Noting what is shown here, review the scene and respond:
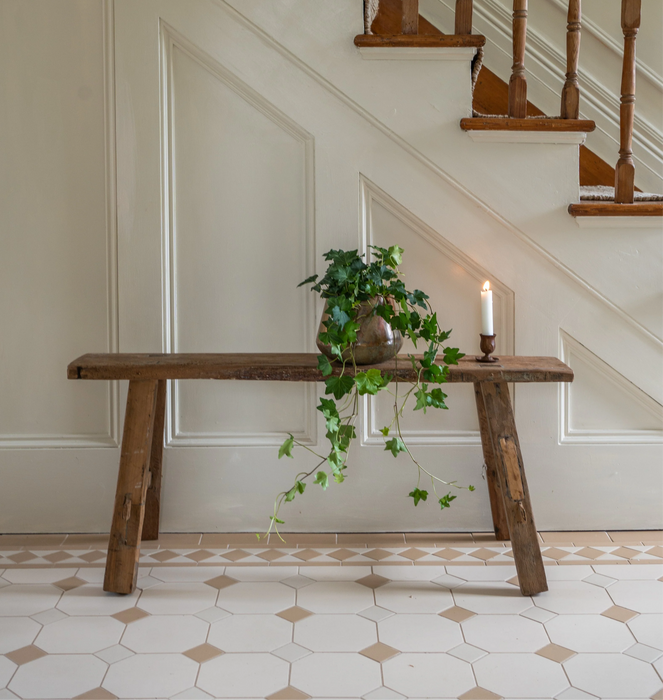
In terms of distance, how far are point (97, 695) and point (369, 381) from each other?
85 centimetres

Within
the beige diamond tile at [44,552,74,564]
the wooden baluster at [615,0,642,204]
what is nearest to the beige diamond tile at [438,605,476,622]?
the beige diamond tile at [44,552,74,564]

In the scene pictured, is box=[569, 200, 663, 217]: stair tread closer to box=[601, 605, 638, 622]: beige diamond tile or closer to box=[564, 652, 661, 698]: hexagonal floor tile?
box=[601, 605, 638, 622]: beige diamond tile

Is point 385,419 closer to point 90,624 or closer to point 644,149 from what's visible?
point 90,624

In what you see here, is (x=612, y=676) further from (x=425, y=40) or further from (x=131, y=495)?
(x=425, y=40)

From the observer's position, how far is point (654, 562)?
75.5 inches

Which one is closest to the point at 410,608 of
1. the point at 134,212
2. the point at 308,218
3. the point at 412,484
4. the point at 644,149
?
the point at 412,484

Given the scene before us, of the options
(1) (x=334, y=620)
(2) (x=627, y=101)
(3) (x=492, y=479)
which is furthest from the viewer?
(3) (x=492, y=479)

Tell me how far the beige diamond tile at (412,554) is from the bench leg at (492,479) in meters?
0.25

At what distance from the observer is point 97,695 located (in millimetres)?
1323

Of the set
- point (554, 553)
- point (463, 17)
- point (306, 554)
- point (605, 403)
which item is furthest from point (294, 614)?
point (463, 17)

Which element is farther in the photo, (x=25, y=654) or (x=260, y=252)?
(x=260, y=252)

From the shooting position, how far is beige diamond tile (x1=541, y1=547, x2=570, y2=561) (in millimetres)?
1963

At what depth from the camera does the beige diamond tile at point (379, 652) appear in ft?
4.79

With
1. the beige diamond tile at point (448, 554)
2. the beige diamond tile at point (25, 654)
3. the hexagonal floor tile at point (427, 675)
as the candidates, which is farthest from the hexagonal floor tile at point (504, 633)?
the beige diamond tile at point (25, 654)
